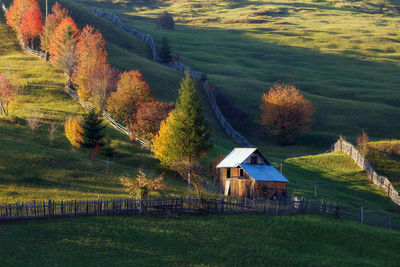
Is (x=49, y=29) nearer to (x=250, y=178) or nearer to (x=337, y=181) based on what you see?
(x=337, y=181)

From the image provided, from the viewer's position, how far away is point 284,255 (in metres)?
35.0

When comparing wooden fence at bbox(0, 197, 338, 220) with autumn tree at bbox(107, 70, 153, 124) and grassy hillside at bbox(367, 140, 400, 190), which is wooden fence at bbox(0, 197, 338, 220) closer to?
grassy hillside at bbox(367, 140, 400, 190)

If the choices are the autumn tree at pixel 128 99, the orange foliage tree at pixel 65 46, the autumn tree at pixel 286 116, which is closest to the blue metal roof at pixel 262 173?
the autumn tree at pixel 128 99

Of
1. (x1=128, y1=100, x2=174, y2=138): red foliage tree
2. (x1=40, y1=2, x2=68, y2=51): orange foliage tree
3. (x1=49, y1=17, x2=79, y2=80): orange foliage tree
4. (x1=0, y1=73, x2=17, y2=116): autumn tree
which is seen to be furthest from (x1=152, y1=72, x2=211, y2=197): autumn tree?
(x1=40, y1=2, x2=68, y2=51): orange foliage tree

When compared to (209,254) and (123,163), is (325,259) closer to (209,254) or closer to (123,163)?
(209,254)

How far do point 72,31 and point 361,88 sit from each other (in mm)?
60294

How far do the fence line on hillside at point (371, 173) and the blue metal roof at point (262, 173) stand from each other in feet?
51.1

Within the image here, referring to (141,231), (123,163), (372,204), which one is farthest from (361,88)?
(141,231)

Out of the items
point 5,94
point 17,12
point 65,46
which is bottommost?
point 5,94

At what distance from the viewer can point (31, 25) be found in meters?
104

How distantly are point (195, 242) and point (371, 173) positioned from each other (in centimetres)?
3636

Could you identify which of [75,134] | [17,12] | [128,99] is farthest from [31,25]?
[75,134]

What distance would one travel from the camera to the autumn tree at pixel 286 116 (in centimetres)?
8900

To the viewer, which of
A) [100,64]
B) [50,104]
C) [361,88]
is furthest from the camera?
[361,88]
